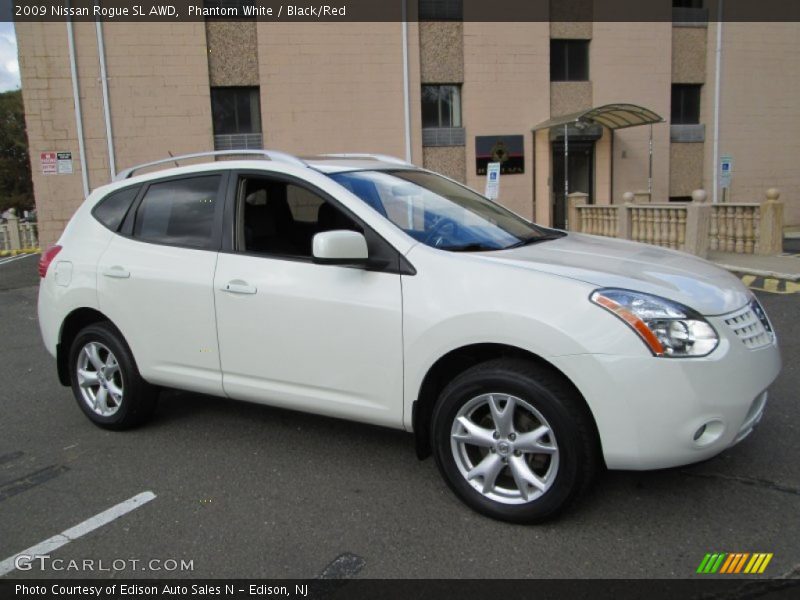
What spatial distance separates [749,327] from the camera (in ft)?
10.1

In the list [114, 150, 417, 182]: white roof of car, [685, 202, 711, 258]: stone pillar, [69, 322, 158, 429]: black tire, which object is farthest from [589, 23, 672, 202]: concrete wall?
[69, 322, 158, 429]: black tire

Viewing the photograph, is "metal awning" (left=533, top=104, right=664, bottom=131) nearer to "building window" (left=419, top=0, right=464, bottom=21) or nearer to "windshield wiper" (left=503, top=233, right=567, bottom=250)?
"building window" (left=419, top=0, right=464, bottom=21)

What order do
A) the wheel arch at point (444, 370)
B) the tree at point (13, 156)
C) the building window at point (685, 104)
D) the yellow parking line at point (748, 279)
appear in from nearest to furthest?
the wheel arch at point (444, 370) → the yellow parking line at point (748, 279) → the building window at point (685, 104) → the tree at point (13, 156)

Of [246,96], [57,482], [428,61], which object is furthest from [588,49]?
[57,482]

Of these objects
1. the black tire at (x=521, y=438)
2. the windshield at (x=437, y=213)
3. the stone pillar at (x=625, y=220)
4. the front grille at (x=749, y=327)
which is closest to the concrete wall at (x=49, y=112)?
the stone pillar at (x=625, y=220)

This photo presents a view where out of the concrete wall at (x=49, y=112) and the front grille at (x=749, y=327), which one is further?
the concrete wall at (x=49, y=112)

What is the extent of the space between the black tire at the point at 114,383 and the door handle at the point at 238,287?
1.00 meters

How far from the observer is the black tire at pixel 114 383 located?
169 inches

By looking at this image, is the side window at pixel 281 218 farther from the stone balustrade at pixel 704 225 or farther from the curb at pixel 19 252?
the curb at pixel 19 252

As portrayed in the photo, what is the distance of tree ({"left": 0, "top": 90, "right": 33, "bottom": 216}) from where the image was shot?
44281mm

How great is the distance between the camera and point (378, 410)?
3.40m

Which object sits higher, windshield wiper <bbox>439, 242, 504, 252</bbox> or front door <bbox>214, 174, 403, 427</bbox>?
windshield wiper <bbox>439, 242, 504, 252</bbox>

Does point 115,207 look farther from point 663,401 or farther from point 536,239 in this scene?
point 663,401

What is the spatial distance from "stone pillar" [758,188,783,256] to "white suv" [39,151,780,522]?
10.0m
